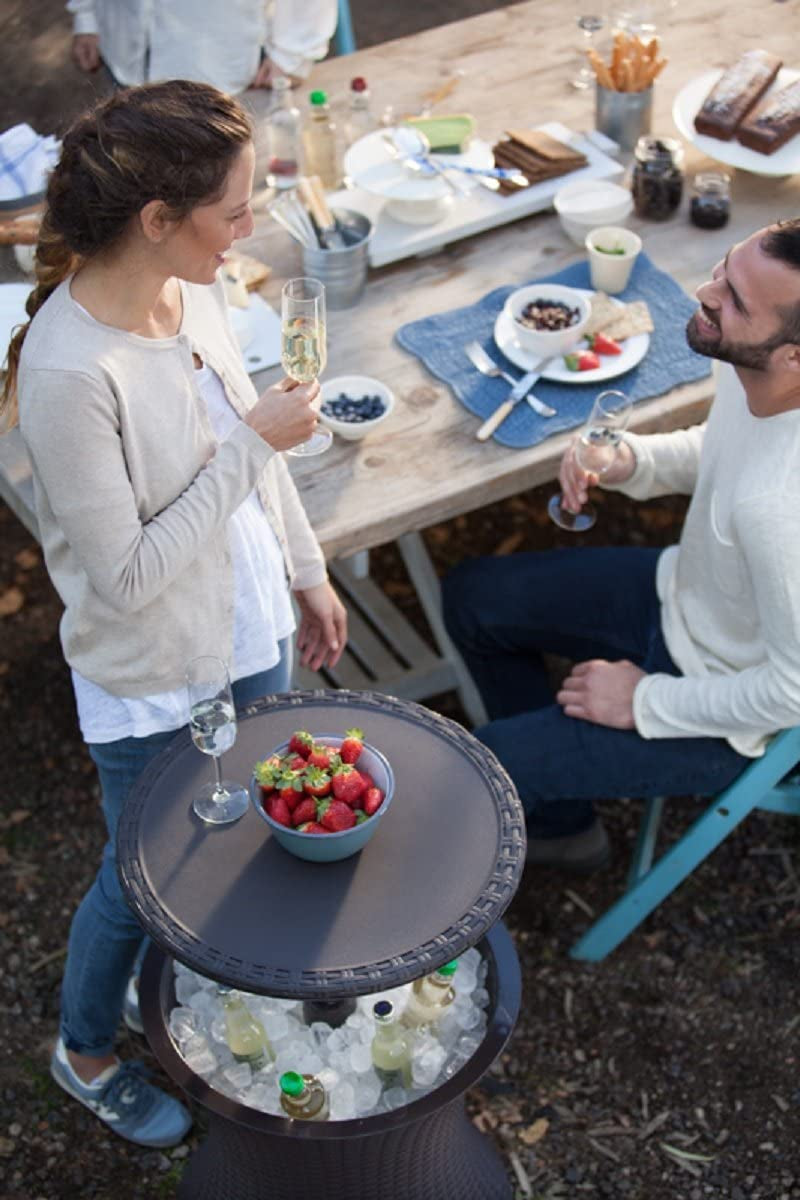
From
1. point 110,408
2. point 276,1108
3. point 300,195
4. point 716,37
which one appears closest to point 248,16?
point 300,195

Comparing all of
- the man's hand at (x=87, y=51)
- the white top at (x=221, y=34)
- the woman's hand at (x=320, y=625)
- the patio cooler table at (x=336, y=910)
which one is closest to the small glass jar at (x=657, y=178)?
the white top at (x=221, y=34)

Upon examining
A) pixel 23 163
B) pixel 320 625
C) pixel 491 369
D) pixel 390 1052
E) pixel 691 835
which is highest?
pixel 23 163

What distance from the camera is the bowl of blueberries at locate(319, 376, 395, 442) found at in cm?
261

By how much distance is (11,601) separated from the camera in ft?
12.6

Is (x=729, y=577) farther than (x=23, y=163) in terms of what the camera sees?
No

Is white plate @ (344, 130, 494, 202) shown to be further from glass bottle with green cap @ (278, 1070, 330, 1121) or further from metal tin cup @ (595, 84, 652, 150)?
glass bottle with green cap @ (278, 1070, 330, 1121)

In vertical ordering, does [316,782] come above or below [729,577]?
above

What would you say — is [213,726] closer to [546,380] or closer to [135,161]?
[135,161]

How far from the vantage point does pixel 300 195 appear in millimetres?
2986

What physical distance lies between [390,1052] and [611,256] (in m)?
1.82

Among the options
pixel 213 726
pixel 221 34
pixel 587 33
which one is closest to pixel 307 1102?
pixel 213 726

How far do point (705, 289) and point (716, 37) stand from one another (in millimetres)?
1908

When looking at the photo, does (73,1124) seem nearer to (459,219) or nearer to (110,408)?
(110,408)

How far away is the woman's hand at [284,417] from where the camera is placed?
2055mm
